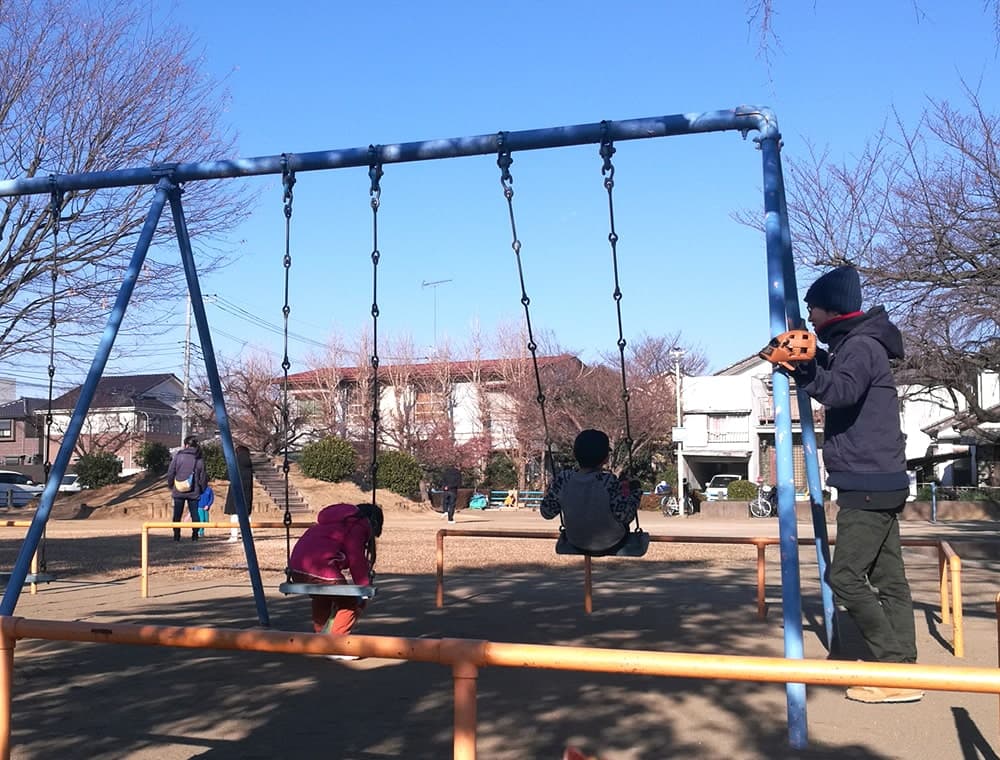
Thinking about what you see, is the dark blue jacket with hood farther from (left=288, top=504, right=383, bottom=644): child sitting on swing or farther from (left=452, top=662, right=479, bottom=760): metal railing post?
(left=288, top=504, right=383, bottom=644): child sitting on swing

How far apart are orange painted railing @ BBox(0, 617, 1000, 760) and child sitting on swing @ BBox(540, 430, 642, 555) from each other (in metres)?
2.63

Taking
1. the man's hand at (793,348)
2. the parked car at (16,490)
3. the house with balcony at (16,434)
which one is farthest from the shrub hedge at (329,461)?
the house with balcony at (16,434)

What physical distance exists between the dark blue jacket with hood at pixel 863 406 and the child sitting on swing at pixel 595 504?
3.63ft

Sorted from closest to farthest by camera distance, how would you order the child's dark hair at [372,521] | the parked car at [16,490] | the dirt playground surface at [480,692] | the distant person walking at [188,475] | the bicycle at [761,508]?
the dirt playground surface at [480,692] → the child's dark hair at [372,521] → the distant person walking at [188,475] → the bicycle at [761,508] → the parked car at [16,490]

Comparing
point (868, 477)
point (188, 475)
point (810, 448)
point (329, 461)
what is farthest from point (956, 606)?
point (329, 461)

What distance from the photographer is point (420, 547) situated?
17141mm

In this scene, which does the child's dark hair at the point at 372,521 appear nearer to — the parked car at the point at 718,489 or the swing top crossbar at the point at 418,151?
the swing top crossbar at the point at 418,151

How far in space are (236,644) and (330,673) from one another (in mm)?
2902

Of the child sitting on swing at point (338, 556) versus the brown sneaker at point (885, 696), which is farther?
the child sitting on swing at point (338, 556)

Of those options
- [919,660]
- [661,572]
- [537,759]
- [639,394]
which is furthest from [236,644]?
[639,394]

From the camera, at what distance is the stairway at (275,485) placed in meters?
30.8

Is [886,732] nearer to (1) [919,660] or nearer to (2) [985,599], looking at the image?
(1) [919,660]

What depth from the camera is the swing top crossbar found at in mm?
5633

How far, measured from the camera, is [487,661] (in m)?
2.77
